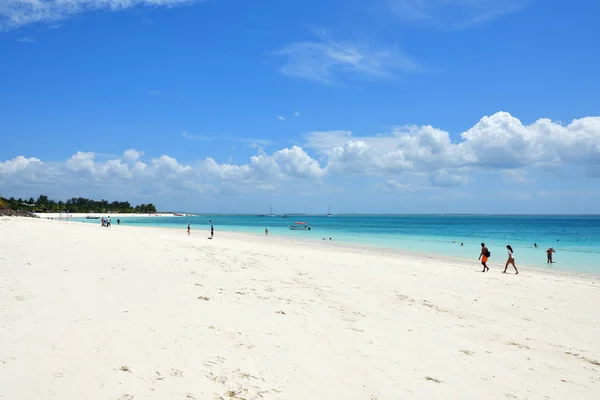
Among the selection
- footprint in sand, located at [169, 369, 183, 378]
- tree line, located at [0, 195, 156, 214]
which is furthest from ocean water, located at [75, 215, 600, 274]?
tree line, located at [0, 195, 156, 214]

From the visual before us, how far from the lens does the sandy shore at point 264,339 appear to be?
195 inches

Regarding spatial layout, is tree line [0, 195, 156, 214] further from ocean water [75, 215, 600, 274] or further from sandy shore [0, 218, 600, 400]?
sandy shore [0, 218, 600, 400]

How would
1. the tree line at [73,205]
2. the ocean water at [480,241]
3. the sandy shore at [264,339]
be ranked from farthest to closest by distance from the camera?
1. the tree line at [73,205]
2. the ocean water at [480,241]
3. the sandy shore at [264,339]

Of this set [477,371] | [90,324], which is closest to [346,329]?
[477,371]

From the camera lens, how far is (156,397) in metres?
4.43

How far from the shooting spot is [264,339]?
6758mm

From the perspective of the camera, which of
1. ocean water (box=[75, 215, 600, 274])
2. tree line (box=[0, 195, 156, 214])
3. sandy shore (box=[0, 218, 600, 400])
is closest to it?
sandy shore (box=[0, 218, 600, 400])

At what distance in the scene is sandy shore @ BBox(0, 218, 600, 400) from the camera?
195 inches

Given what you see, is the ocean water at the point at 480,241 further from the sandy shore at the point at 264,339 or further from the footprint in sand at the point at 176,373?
Answer: the footprint in sand at the point at 176,373

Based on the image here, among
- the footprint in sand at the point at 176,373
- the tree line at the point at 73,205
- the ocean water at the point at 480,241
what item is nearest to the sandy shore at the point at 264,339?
the footprint in sand at the point at 176,373

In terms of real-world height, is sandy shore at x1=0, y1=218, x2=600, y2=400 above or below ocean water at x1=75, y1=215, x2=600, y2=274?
above

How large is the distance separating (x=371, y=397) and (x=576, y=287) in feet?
54.5

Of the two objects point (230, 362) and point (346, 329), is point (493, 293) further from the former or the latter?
point (230, 362)

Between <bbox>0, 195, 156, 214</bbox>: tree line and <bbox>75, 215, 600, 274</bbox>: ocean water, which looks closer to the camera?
<bbox>75, 215, 600, 274</bbox>: ocean water
